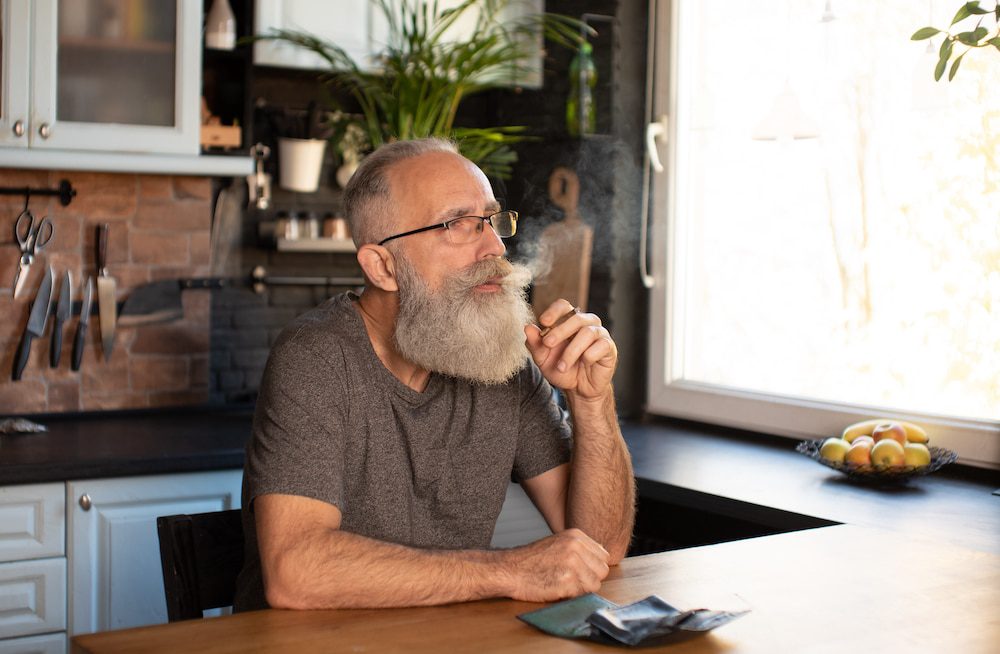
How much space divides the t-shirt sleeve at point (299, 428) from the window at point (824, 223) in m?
1.54

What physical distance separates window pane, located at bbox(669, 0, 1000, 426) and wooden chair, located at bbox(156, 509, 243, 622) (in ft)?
5.53

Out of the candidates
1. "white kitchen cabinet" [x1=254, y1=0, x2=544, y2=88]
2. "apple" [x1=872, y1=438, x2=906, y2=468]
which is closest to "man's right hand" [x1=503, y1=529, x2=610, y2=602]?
"apple" [x1=872, y1=438, x2=906, y2=468]

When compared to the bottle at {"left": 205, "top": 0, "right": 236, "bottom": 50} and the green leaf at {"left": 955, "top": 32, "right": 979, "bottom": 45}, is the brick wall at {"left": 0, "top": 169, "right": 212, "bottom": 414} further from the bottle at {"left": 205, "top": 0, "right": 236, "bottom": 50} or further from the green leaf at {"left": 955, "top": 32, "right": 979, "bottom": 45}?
the green leaf at {"left": 955, "top": 32, "right": 979, "bottom": 45}

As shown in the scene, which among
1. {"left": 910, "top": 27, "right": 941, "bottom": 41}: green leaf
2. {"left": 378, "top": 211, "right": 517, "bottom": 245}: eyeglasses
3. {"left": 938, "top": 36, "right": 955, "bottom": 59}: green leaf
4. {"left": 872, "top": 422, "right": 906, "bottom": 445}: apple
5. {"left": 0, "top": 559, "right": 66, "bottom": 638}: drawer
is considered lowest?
{"left": 0, "top": 559, "right": 66, "bottom": 638}: drawer

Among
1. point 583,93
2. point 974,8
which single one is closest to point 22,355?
point 583,93

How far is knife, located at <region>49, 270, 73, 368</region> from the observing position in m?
3.19

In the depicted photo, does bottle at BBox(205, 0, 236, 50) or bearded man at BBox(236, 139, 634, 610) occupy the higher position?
bottle at BBox(205, 0, 236, 50)

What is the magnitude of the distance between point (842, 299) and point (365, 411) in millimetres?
1531

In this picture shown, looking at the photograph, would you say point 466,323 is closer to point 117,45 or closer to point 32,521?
point 32,521

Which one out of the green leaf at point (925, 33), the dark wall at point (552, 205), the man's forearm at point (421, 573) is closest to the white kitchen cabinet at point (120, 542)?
the dark wall at point (552, 205)

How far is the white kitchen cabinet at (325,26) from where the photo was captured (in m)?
3.28

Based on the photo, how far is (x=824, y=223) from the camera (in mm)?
2965

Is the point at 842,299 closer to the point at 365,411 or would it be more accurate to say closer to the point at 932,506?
the point at 932,506

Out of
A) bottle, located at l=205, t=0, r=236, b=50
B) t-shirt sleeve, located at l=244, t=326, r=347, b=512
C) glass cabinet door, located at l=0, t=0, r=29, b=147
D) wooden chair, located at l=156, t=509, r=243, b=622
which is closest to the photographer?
t-shirt sleeve, located at l=244, t=326, r=347, b=512
